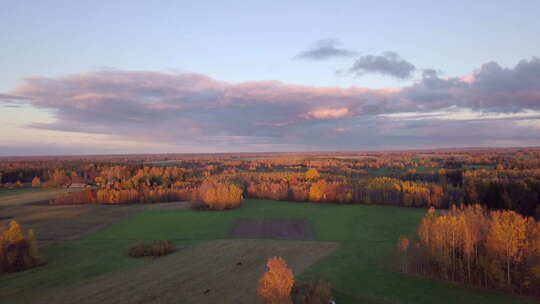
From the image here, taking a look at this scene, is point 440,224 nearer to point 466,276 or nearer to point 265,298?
point 466,276

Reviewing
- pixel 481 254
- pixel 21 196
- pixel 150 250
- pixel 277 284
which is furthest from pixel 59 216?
pixel 481 254

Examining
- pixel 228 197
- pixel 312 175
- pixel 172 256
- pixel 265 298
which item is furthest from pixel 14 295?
pixel 312 175

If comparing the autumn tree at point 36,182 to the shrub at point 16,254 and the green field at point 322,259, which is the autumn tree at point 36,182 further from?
the shrub at point 16,254

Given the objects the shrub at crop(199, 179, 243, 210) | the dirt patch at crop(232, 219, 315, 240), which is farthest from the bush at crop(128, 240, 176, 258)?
the shrub at crop(199, 179, 243, 210)

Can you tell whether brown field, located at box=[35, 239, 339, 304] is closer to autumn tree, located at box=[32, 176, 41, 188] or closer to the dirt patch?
the dirt patch

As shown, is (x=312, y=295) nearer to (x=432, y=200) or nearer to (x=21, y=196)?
(x=432, y=200)

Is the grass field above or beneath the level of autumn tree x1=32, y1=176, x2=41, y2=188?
beneath
